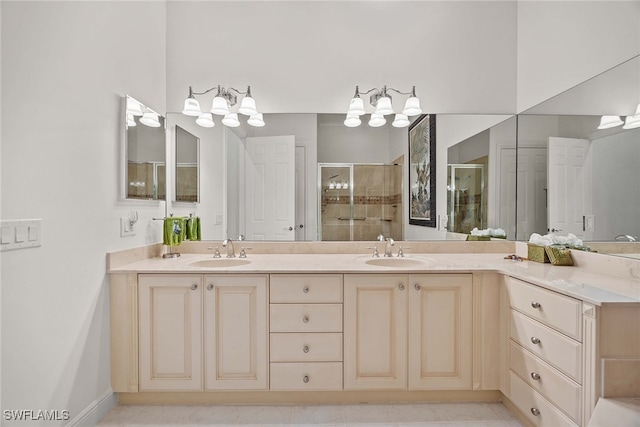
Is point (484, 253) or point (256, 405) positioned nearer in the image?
point (256, 405)

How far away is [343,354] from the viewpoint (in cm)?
183

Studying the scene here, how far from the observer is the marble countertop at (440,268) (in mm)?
1396

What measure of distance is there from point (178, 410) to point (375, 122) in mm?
2170

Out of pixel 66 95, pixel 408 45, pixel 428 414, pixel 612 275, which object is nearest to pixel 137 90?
pixel 66 95

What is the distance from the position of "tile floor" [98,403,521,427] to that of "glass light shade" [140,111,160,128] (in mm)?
1668

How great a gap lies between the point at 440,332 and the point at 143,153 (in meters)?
2.06

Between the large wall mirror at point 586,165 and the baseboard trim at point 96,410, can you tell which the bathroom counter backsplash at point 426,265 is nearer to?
the large wall mirror at point 586,165

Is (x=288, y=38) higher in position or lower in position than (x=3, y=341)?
higher

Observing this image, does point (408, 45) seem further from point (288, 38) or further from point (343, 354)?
point (343, 354)

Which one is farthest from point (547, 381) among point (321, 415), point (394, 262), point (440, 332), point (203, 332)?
point (203, 332)

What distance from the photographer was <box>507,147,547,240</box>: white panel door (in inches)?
86.7

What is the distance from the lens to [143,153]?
211cm

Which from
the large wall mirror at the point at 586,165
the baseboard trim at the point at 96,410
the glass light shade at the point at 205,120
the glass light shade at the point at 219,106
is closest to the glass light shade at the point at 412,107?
the large wall mirror at the point at 586,165

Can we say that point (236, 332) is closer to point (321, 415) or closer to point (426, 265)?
point (321, 415)
